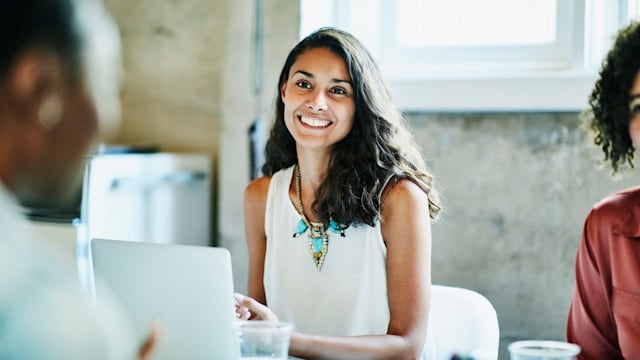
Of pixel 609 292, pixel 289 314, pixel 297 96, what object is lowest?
pixel 289 314

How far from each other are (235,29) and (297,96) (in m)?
0.84

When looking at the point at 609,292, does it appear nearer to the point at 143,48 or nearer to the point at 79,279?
Result: the point at 79,279

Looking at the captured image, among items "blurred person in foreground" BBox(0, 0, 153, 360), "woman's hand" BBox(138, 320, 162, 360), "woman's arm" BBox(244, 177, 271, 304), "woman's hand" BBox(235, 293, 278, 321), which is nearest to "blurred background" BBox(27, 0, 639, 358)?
"woman's arm" BBox(244, 177, 271, 304)

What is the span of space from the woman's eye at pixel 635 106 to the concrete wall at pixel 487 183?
69cm

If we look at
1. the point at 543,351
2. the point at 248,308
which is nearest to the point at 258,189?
the point at 248,308

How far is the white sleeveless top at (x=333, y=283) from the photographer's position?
175cm

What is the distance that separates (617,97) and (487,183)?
0.77 m

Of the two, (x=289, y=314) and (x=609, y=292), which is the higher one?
(x=609, y=292)

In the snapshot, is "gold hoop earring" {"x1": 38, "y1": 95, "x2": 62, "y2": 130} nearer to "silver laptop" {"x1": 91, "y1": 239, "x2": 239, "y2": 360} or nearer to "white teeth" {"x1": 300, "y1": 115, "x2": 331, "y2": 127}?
"silver laptop" {"x1": 91, "y1": 239, "x2": 239, "y2": 360}

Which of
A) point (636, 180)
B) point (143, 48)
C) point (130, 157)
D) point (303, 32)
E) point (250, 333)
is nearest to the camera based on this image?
point (250, 333)

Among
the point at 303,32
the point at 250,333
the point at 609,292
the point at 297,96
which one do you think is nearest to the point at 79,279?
the point at 250,333

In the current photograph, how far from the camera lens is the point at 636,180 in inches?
84.5

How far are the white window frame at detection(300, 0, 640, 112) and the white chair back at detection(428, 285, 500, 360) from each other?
0.69 metres

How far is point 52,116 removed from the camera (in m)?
0.41
